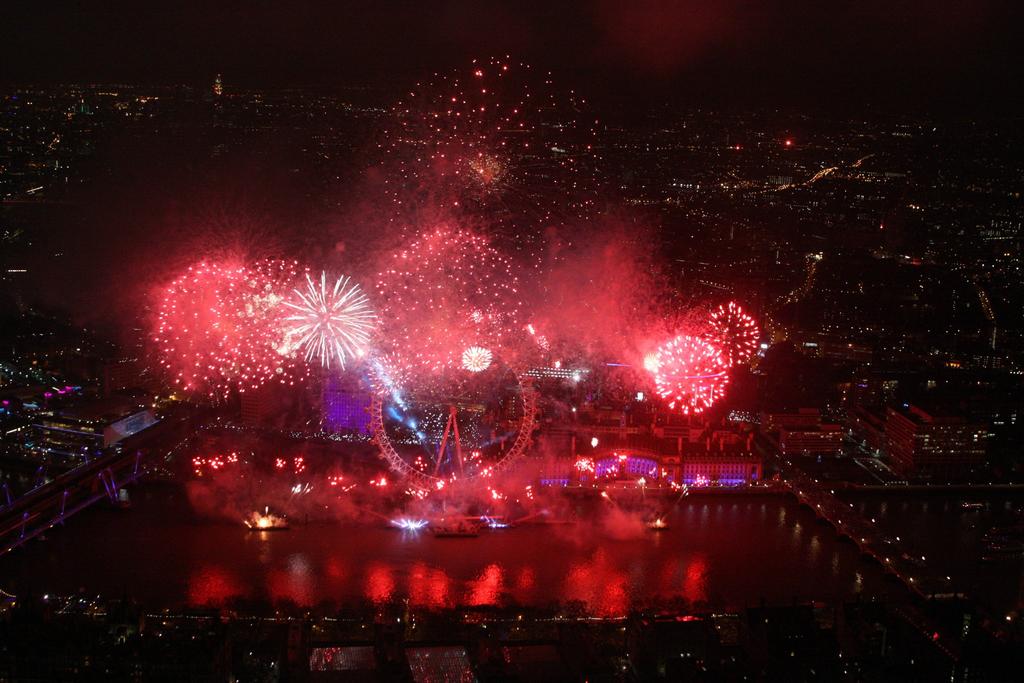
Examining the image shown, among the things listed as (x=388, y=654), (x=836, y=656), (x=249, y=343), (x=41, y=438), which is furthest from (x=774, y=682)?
(x=41, y=438)

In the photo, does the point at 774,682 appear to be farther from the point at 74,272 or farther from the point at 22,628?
the point at 74,272

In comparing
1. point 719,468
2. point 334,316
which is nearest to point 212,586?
point 334,316

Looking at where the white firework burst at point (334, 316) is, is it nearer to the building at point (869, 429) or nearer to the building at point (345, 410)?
the building at point (345, 410)

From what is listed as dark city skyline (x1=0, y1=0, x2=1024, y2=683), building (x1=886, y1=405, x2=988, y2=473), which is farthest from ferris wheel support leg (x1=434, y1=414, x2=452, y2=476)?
building (x1=886, y1=405, x2=988, y2=473)

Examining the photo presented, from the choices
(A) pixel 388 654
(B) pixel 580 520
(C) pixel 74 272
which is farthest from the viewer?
(C) pixel 74 272

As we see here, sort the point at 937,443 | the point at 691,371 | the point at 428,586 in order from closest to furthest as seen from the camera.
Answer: the point at 428,586 → the point at 691,371 → the point at 937,443

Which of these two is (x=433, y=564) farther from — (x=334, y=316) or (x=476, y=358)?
(x=476, y=358)
